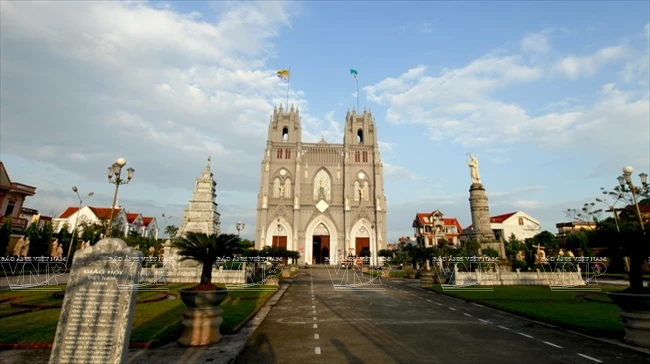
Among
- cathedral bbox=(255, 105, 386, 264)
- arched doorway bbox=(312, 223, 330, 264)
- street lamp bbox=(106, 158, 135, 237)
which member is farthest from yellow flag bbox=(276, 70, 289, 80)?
street lamp bbox=(106, 158, 135, 237)

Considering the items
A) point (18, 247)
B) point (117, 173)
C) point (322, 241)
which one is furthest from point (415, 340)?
point (322, 241)

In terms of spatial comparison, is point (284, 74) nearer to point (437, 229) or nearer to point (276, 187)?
point (276, 187)

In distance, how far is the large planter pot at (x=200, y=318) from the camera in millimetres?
7207

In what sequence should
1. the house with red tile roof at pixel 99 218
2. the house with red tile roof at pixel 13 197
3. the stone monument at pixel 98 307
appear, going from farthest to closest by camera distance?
the house with red tile roof at pixel 99 218 → the house with red tile roof at pixel 13 197 → the stone monument at pixel 98 307

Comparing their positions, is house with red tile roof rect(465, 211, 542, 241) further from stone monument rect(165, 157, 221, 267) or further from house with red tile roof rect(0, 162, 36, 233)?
house with red tile roof rect(0, 162, 36, 233)

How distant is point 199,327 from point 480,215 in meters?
26.8

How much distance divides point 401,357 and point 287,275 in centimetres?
2829

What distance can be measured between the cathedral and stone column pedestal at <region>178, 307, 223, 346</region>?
47738 millimetres

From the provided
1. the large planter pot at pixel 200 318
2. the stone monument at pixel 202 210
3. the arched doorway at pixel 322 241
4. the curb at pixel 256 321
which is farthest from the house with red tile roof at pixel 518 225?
the large planter pot at pixel 200 318

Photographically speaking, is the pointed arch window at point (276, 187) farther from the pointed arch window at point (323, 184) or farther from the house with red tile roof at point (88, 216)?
the house with red tile roof at point (88, 216)

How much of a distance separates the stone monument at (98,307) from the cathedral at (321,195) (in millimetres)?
50338

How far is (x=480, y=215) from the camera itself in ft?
93.5

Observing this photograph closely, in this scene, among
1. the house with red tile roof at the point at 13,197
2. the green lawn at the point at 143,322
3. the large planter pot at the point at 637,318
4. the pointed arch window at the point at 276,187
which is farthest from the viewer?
A: the pointed arch window at the point at 276,187

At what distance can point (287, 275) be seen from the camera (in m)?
33.8
